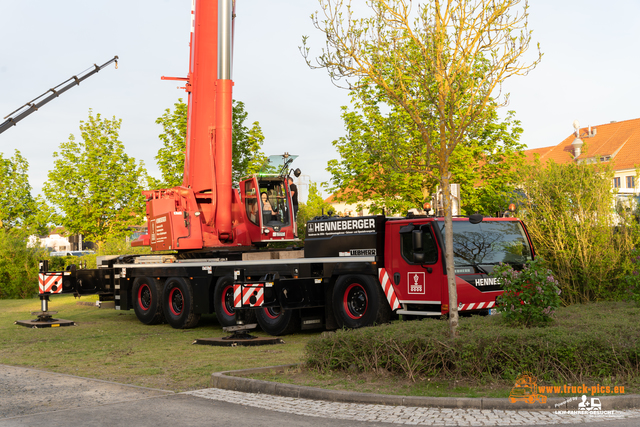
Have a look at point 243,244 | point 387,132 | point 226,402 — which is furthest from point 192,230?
point 226,402

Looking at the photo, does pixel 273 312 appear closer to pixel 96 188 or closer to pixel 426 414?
pixel 426 414

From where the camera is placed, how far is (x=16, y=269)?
3148cm

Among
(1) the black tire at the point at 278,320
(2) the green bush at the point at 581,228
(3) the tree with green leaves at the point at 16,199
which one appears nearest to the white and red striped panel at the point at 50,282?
(1) the black tire at the point at 278,320

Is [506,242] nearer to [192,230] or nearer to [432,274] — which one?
[432,274]

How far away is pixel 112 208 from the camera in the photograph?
38906 mm

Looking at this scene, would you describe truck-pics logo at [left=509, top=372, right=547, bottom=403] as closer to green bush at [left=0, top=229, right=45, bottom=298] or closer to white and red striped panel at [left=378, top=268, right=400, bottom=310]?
white and red striped panel at [left=378, top=268, right=400, bottom=310]

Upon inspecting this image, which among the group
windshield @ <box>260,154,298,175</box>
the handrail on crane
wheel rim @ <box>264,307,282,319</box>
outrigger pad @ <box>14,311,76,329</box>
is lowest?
outrigger pad @ <box>14,311,76,329</box>

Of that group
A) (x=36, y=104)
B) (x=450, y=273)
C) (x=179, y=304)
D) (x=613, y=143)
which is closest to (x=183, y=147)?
(x=36, y=104)

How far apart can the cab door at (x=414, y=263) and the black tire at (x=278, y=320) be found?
2.53m

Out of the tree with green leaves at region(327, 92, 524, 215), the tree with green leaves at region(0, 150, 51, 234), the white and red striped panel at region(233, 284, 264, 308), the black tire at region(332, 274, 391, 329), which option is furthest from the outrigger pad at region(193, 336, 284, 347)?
the tree with green leaves at region(0, 150, 51, 234)

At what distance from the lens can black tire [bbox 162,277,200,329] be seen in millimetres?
15891

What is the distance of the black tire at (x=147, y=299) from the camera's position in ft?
55.9

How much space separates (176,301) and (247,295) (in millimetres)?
4773

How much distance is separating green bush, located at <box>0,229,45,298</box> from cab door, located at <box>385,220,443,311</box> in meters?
24.6
